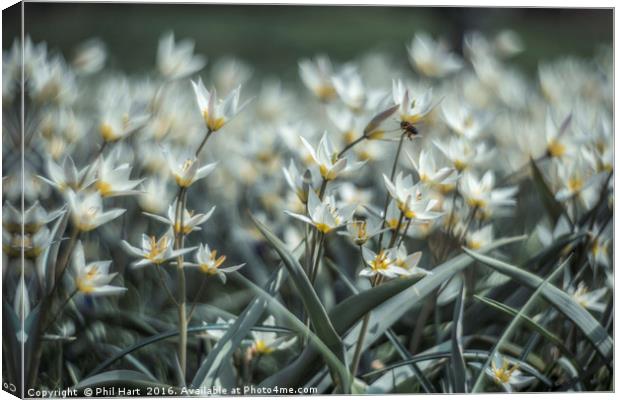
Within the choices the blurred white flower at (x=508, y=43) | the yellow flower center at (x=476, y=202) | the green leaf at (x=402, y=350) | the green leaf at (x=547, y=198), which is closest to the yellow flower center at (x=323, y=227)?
the green leaf at (x=402, y=350)

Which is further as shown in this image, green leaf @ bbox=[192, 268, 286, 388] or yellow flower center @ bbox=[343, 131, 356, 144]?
yellow flower center @ bbox=[343, 131, 356, 144]

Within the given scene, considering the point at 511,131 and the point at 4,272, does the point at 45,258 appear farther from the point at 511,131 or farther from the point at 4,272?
the point at 511,131

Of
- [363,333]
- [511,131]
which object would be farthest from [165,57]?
[511,131]

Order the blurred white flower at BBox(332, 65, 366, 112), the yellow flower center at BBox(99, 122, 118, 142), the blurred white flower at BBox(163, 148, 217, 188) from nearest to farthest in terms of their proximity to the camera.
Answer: the blurred white flower at BBox(163, 148, 217, 188), the yellow flower center at BBox(99, 122, 118, 142), the blurred white flower at BBox(332, 65, 366, 112)

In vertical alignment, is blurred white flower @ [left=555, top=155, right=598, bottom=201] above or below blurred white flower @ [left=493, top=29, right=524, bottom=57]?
below

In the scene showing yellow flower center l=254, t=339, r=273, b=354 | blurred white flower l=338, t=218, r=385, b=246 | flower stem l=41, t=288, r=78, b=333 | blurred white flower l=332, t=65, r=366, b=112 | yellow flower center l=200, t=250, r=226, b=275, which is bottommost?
yellow flower center l=254, t=339, r=273, b=354

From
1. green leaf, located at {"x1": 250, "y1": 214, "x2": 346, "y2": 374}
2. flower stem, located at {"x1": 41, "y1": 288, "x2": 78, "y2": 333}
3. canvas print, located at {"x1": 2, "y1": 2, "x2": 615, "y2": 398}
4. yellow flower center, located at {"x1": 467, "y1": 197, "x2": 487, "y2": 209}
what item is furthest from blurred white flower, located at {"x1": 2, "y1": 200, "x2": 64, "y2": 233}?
yellow flower center, located at {"x1": 467, "y1": 197, "x2": 487, "y2": 209}

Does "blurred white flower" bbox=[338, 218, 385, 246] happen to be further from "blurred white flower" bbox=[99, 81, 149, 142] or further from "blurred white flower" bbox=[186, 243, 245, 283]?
"blurred white flower" bbox=[99, 81, 149, 142]

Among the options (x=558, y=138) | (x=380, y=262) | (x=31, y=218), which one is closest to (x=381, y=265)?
(x=380, y=262)

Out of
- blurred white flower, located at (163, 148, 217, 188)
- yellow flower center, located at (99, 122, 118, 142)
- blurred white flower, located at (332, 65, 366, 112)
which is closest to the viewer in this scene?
blurred white flower, located at (163, 148, 217, 188)
